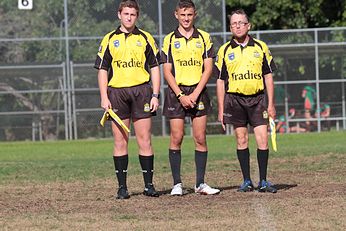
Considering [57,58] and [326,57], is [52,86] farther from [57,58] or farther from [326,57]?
[326,57]

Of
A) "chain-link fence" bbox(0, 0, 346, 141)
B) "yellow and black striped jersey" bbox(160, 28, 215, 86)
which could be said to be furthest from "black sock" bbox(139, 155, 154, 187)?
"chain-link fence" bbox(0, 0, 346, 141)

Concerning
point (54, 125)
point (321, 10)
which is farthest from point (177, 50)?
point (321, 10)

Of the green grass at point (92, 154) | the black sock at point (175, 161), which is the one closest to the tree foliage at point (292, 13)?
the green grass at point (92, 154)

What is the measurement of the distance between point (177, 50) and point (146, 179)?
141 cm

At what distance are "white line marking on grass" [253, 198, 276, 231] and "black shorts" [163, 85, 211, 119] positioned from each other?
1326mm

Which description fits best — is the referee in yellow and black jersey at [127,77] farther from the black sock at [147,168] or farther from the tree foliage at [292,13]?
the tree foliage at [292,13]

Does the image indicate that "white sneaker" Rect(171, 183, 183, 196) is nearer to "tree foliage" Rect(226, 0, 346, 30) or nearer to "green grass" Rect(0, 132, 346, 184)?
"green grass" Rect(0, 132, 346, 184)

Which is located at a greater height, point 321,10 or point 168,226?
point 321,10

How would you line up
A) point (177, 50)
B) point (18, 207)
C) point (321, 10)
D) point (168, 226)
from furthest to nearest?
point (321, 10)
point (177, 50)
point (18, 207)
point (168, 226)

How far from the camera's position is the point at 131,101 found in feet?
34.7

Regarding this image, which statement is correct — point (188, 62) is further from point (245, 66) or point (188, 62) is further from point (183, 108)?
point (245, 66)

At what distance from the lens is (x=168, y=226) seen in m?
8.13

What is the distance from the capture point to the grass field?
8.34 m

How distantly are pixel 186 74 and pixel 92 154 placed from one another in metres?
10.3
